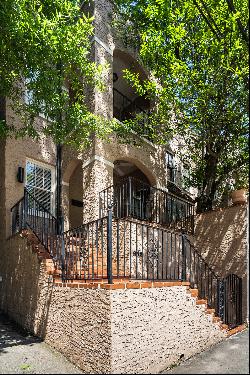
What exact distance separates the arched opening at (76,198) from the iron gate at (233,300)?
Answer: 594 cm

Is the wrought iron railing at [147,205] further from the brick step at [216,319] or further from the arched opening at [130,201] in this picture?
the brick step at [216,319]

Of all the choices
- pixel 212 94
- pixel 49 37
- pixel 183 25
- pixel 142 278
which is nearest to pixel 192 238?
pixel 212 94

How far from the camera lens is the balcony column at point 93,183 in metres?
11.1

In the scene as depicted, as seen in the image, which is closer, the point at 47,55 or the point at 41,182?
the point at 47,55

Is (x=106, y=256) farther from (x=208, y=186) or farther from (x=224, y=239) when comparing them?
(x=208, y=186)

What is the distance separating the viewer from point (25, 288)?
8914mm

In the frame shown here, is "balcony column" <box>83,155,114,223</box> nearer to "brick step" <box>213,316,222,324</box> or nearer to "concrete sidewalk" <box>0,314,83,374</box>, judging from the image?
"concrete sidewalk" <box>0,314,83,374</box>

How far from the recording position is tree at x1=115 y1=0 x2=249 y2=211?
9234 mm

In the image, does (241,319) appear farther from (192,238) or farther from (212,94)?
(212,94)

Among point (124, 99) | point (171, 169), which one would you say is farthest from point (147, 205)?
point (124, 99)

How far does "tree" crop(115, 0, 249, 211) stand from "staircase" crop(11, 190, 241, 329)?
2.51m

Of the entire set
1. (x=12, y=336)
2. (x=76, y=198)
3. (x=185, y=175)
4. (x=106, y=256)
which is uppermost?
(x=185, y=175)

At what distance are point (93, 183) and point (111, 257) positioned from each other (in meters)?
5.29

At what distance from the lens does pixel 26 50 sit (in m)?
7.91
